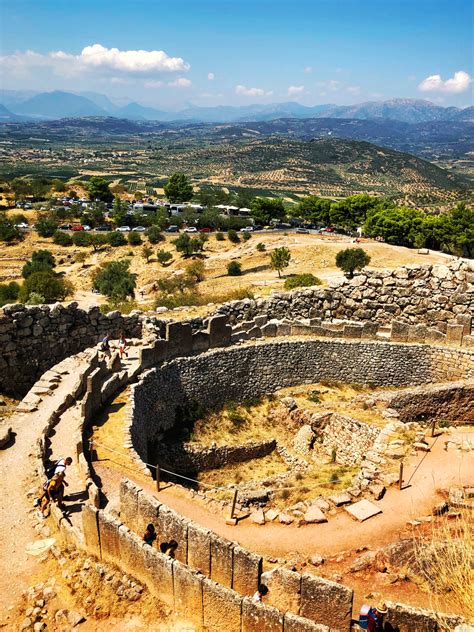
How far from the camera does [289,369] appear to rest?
2280 centimetres

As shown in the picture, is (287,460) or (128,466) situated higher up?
(128,466)

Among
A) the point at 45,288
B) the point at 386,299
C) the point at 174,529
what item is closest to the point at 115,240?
the point at 45,288

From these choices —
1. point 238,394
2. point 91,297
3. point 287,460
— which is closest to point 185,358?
point 238,394

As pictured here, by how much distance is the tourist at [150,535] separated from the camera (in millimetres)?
10656

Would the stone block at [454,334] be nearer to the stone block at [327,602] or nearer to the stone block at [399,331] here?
the stone block at [399,331]

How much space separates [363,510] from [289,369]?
32.7ft

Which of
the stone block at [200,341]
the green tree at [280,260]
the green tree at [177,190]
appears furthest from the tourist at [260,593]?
the green tree at [177,190]

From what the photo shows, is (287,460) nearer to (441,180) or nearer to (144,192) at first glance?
(144,192)

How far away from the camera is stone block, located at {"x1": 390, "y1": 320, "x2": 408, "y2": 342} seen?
23155 mm

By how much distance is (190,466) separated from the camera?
61.1ft

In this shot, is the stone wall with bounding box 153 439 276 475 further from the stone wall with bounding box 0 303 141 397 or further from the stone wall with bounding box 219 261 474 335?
the stone wall with bounding box 219 261 474 335

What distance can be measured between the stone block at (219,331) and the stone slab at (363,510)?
9.92 m

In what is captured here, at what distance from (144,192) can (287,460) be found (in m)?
134

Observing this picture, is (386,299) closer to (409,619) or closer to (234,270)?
(409,619)
